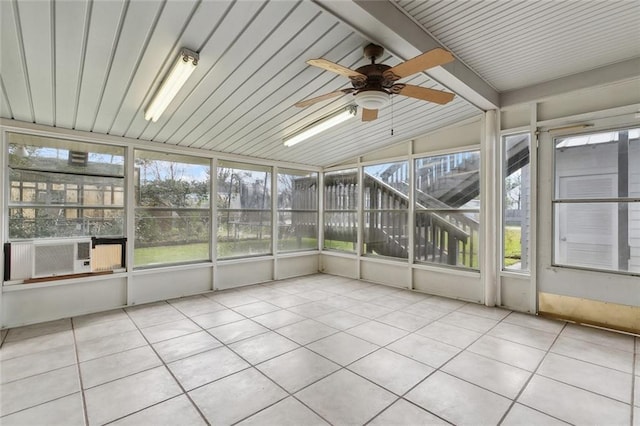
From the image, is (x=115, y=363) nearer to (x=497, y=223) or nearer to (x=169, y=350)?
(x=169, y=350)

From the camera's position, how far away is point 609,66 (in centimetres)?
351

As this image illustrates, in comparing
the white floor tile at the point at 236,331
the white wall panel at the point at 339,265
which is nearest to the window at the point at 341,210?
the white wall panel at the point at 339,265

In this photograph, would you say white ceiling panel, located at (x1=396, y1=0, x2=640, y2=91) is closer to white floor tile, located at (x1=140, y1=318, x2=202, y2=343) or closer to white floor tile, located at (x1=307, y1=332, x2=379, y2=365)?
white floor tile, located at (x1=307, y1=332, x2=379, y2=365)

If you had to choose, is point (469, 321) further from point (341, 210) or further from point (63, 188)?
point (63, 188)

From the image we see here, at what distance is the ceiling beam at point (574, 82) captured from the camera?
3.41 metres

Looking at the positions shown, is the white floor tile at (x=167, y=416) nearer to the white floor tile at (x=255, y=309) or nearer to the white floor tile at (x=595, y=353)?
Result: the white floor tile at (x=255, y=309)

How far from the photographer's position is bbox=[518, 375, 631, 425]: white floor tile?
2.09 metres

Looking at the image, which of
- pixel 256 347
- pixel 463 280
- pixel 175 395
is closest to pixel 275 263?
pixel 256 347

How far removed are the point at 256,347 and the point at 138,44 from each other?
119 inches

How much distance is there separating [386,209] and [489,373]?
3.75 meters

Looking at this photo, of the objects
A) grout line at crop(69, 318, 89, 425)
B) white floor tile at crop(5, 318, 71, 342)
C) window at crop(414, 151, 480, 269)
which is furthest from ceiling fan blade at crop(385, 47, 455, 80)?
white floor tile at crop(5, 318, 71, 342)

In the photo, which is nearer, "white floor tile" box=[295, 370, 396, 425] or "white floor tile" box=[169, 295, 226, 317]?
"white floor tile" box=[295, 370, 396, 425]

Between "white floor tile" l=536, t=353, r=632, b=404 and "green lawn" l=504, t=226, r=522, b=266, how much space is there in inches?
69.9

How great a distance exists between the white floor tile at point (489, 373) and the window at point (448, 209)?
7.42ft
